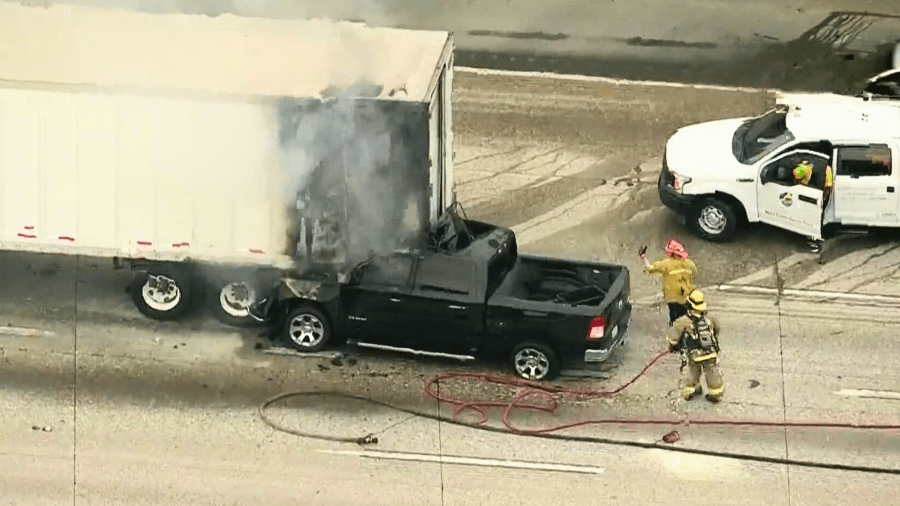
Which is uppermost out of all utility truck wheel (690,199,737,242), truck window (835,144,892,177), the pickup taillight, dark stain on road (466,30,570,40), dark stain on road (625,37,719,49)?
dark stain on road (466,30,570,40)

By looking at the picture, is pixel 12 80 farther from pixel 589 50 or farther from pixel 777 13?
pixel 777 13

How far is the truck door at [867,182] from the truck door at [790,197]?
0.82 ft

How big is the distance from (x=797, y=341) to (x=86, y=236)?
7078mm

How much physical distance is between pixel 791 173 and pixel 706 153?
1.02 m

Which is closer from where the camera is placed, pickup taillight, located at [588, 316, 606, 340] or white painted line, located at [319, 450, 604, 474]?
white painted line, located at [319, 450, 604, 474]

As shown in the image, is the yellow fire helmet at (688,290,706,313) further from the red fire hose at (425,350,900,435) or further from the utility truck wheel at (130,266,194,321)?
the utility truck wheel at (130,266,194,321)

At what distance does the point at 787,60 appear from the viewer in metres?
22.0

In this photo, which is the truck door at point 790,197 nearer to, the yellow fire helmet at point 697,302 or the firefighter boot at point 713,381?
the firefighter boot at point 713,381

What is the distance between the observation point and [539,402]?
15266 millimetres

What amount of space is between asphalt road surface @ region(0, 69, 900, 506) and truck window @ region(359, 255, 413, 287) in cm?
87

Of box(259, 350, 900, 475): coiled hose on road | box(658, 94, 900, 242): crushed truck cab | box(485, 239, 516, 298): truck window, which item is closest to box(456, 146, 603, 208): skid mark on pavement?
box(658, 94, 900, 242): crushed truck cab

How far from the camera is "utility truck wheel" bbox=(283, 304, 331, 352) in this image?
15758 millimetres

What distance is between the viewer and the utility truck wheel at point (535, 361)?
15430 millimetres

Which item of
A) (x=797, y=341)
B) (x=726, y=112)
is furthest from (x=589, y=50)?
(x=797, y=341)
